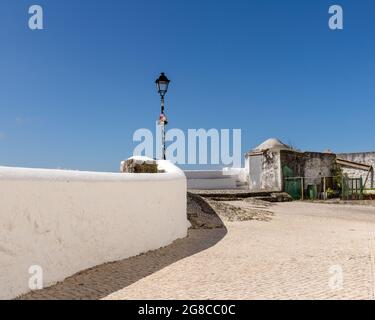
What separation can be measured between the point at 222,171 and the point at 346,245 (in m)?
24.2

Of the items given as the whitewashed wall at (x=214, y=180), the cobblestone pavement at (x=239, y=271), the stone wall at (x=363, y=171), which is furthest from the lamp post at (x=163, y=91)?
the stone wall at (x=363, y=171)

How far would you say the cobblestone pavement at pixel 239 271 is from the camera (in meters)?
5.03

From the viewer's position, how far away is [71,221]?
19.0ft

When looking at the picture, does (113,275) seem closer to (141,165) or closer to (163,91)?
(141,165)

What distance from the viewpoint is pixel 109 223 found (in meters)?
6.62

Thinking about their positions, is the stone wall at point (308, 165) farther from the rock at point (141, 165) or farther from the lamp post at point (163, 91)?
the rock at point (141, 165)

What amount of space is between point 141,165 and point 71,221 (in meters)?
6.93

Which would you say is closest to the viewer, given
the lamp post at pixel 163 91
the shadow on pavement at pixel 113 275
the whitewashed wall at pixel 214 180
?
the shadow on pavement at pixel 113 275

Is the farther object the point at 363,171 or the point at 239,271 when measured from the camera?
the point at 363,171

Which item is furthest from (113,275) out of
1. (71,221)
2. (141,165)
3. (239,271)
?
(141,165)

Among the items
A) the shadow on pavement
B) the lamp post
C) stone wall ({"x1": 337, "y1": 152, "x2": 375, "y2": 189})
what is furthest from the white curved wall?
stone wall ({"x1": 337, "y1": 152, "x2": 375, "y2": 189})

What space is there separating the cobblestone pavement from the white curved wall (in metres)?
0.25

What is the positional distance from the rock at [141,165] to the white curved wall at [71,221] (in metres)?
4.08
